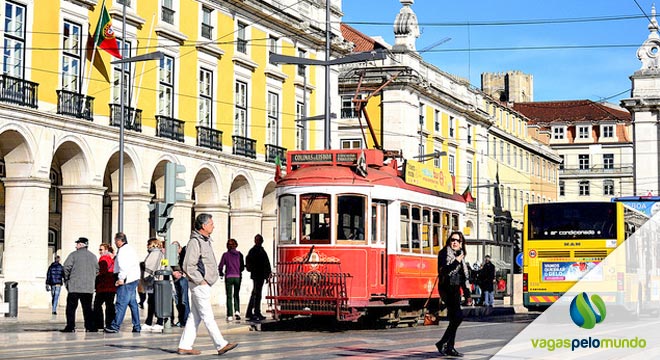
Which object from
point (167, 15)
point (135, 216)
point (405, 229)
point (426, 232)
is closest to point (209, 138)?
point (167, 15)

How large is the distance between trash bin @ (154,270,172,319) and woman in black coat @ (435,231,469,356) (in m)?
7.00

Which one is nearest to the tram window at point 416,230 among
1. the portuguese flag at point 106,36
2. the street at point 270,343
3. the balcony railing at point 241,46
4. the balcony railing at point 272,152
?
the street at point 270,343

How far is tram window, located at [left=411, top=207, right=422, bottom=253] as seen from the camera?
83.2 ft

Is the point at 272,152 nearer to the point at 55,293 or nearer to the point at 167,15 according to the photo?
the point at 167,15

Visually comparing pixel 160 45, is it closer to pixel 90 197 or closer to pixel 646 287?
pixel 90 197

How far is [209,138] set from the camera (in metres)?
44.8

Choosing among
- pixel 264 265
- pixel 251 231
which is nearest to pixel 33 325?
pixel 264 265

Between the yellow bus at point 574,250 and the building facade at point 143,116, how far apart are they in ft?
41.4

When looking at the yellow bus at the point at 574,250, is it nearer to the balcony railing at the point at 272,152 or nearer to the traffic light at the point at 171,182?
the traffic light at the point at 171,182

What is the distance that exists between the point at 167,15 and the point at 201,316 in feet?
90.5

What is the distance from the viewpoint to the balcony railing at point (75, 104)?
35688 mm

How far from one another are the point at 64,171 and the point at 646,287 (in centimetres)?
1781

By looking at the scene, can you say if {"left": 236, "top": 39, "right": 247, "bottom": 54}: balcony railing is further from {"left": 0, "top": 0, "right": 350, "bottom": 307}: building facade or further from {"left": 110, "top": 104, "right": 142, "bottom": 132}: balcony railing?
{"left": 110, "top": 104, "right": 142, "bottom": 132}: balcony railing

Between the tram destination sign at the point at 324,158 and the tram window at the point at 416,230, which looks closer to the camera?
the tram destination sign at the point at 324,158
